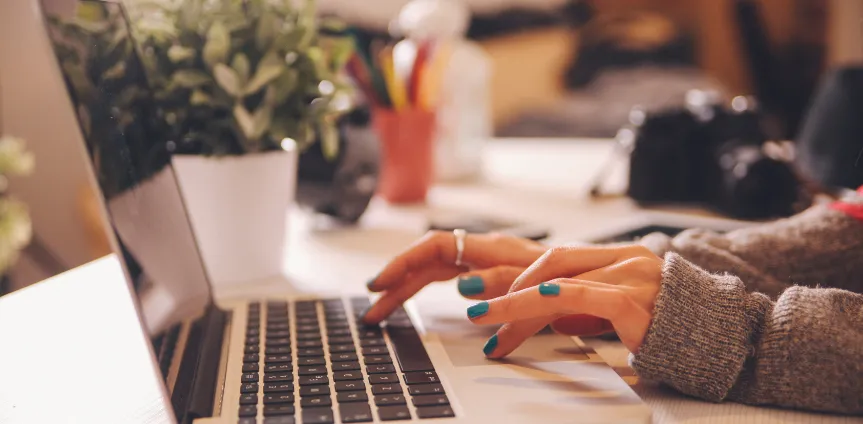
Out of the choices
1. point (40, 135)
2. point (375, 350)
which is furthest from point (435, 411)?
point (40, 135)

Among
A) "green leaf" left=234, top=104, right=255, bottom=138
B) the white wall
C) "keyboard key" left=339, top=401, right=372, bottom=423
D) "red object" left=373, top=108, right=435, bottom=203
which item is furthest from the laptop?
the white wall

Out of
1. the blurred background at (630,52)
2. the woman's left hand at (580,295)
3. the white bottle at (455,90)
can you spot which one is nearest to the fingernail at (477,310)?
the woman's left hand at (580,295)

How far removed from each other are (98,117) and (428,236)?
0.29 m

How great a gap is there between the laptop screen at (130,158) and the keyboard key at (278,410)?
79mm

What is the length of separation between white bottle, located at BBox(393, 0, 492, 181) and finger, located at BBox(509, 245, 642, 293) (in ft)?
2.52

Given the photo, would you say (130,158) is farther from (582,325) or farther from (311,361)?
(582,325)

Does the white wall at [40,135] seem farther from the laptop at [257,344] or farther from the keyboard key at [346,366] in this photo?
the keyboard key at [346,366]

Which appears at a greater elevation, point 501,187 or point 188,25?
point 188,25

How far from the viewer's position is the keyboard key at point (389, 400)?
42 centimetres

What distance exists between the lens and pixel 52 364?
22.5 inches

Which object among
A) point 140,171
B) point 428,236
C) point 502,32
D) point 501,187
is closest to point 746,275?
point 428,236

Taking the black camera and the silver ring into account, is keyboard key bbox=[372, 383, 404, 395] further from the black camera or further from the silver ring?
the black camera

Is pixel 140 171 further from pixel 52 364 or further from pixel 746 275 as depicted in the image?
pixel 746 275

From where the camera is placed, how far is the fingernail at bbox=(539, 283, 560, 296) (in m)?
0.46
